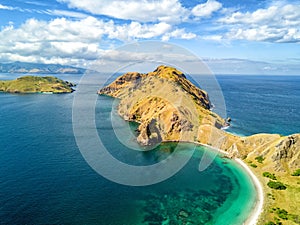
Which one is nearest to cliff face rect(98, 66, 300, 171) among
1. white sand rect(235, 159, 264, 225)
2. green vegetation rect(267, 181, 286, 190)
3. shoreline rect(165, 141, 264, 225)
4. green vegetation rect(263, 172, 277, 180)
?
green vegetation rect(263, 172, 277, 180)

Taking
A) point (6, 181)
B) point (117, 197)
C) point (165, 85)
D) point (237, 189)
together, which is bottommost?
point (237, 189)

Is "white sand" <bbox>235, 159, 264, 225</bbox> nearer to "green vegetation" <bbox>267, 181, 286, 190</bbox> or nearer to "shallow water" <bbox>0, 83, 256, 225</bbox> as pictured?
"shallow water" <bbox>0, 83, 256, 225</bbox>

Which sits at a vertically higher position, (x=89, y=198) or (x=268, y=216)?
(x=89, y=198)

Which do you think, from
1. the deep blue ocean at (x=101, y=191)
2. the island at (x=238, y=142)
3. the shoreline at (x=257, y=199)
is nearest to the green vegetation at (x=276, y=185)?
the island at (x=238, y=142)

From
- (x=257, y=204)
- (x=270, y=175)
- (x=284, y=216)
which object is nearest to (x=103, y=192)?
(x=257, y=204)

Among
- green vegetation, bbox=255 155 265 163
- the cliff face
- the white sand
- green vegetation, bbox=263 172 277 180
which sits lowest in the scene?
the white sand

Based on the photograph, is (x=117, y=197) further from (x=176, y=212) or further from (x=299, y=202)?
(x=299, y=202)

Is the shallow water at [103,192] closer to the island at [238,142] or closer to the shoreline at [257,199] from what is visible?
the shoreline at [257,199]

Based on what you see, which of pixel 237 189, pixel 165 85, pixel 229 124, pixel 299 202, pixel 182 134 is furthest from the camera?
pixel 165 85

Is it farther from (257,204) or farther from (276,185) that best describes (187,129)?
(257,204)

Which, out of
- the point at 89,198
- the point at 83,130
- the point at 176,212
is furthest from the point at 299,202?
the point at 83,130
